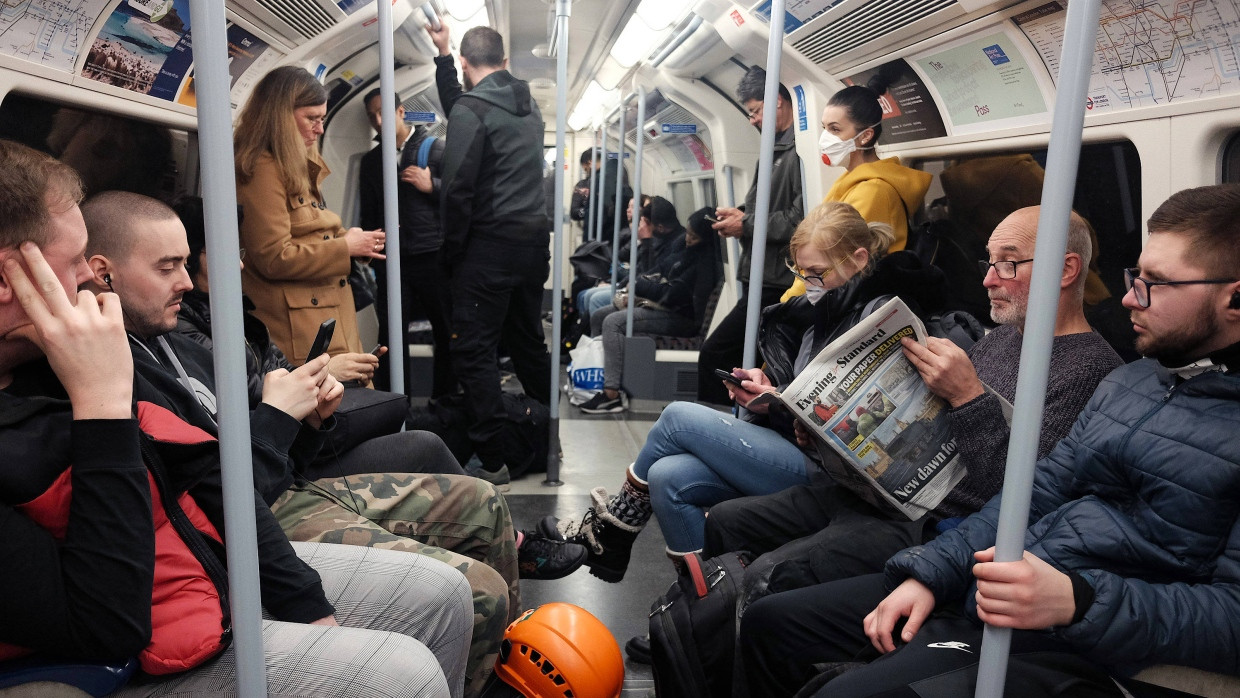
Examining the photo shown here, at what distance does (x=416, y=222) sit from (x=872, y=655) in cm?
378

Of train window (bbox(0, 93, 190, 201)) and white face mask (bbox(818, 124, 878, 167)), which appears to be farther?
white face mask (bbox(818, 124, 878, 167))

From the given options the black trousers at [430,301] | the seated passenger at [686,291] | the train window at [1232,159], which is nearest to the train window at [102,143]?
the black trousers at [430,301]

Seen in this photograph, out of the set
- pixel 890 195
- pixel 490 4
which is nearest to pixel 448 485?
pixel 890 195

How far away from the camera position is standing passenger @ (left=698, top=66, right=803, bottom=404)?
4.53 meters

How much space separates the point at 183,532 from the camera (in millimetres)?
1431

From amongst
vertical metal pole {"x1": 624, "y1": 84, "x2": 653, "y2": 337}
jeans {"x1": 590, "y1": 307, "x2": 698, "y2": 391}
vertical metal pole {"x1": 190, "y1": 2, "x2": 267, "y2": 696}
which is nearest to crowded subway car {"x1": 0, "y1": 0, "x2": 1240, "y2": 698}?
vertical metal pole {"x1": 190, "y1": 2, "x2": 267, "y2": 696}

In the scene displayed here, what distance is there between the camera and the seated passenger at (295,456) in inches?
73.5

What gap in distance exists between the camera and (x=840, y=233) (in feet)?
8.86

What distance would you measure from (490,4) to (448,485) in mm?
4481

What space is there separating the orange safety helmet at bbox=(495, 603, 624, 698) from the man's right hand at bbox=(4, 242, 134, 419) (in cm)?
122

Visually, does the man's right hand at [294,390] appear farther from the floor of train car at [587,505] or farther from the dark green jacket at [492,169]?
the dark green jacket at [492,169]

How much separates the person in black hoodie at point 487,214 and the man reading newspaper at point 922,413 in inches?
98.5

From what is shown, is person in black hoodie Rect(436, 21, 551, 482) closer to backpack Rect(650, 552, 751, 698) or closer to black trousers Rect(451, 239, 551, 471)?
black trousers Rect(451, 239, 551, 471)

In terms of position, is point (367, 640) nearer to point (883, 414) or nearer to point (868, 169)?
point (883, 414)
